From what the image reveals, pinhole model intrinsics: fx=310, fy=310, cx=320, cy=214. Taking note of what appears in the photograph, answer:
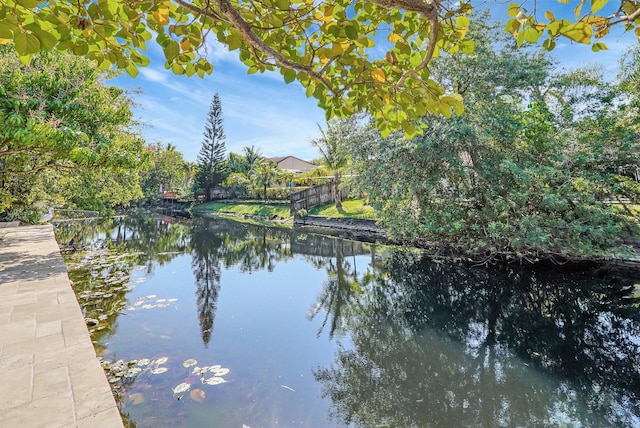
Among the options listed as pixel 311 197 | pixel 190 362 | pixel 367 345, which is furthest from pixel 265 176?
pixel 190 362

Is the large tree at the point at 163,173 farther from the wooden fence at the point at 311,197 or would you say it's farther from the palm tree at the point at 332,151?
the palm tree at the point at 332,151

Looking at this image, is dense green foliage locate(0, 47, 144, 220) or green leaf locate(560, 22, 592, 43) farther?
dense green foliage locate(0, 47, 144, 220)

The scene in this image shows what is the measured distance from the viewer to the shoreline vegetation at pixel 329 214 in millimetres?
8023

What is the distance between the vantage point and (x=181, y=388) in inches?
124

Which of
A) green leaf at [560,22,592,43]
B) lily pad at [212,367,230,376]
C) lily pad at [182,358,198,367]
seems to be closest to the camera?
green leaf at [560,22,592,43]

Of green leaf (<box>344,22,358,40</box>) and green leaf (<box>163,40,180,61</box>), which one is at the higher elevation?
green leaf (<box>344,22,358,40</box>)

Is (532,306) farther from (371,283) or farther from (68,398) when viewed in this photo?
(68,398)

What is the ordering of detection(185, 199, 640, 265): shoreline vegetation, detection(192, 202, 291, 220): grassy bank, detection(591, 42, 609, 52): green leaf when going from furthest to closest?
1. detection(192, 202, 291, 220): grassy bank
2. detection(185, 199, 640, 265): shoreline vegetation
3. detection(591, 42, 609, 52): green leaf

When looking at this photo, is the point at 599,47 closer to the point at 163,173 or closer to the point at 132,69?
the point at 132,69

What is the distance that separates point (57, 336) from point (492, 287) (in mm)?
7323

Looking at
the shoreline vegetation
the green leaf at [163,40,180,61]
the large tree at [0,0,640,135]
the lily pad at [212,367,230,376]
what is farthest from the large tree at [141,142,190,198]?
the green leaf at [163,40,180,61]

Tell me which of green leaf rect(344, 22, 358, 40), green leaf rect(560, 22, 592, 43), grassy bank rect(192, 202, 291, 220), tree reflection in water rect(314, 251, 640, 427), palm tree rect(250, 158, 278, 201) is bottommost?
tree reflection in water rect(314, 251, 640, 427)

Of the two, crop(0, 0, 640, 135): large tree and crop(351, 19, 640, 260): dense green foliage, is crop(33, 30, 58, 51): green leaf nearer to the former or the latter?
crop(0, 0, 640, 135): large tree

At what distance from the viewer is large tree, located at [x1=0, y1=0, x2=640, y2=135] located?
1.37 meters
